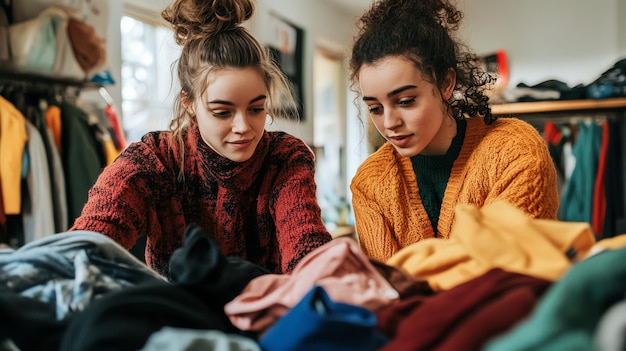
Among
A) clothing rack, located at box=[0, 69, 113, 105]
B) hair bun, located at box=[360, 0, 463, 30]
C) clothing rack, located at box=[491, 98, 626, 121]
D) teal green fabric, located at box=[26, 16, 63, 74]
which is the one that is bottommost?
clothing rack, located at box=[491, 98, 626, 121]

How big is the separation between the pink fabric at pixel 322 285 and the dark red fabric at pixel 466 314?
5 cm

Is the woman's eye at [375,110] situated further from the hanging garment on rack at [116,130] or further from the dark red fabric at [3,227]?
the hanging garment on rack at [116,130]

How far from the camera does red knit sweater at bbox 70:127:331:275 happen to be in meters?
0.95

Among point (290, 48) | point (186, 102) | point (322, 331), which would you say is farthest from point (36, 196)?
point (290, 48)

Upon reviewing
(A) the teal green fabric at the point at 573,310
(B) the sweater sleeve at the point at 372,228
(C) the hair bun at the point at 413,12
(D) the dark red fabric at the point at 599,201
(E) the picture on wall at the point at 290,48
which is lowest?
(D) the dark red fabric at the point at 599,201

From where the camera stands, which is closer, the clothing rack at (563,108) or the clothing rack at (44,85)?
the clothing rack at (44,85)

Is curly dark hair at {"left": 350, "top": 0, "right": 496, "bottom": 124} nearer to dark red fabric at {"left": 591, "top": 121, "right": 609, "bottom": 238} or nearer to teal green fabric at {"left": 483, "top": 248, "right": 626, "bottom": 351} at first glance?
teal green fabric at {"left": 483, "top": 248, "right": 626, "bottom": 351}

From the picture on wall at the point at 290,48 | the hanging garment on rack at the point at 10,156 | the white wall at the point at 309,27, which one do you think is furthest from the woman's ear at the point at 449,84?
the picture on wall at the point at 290,48

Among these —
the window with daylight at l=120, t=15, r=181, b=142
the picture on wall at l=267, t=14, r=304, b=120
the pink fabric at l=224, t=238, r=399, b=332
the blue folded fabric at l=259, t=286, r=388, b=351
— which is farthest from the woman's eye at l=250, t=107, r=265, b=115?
the picture on wall at l=267, t=14, r=304, b=120

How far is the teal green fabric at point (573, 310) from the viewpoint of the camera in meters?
0.34

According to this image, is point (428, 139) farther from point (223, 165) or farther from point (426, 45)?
point (223, 165)

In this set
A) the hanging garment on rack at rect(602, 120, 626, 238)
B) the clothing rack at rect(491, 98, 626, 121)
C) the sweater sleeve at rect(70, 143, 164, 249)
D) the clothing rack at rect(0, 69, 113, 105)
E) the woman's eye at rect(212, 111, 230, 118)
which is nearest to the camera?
the sweater sleeve at rect(70, 143, 164, 249)

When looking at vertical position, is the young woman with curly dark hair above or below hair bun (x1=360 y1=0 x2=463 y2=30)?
below

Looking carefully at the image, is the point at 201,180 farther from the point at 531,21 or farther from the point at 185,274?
the point at 531,21
